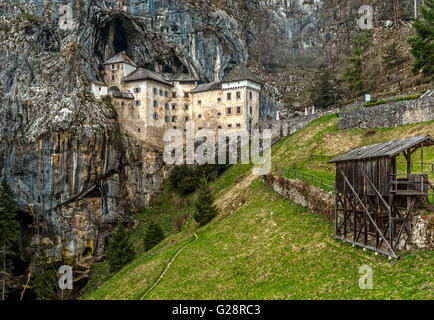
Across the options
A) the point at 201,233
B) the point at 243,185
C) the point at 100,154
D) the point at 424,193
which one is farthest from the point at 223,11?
the point at 424,193

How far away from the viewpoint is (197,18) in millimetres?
70812

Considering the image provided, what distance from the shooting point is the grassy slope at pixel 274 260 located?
1778 centimetres

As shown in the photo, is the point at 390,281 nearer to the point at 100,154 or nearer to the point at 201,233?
the point at 201,233

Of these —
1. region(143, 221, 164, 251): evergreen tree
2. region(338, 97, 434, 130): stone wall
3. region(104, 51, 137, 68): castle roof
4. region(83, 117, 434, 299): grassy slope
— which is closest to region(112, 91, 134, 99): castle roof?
region(104, 51, 137, 68): castle roof

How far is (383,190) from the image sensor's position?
19672 millimetres

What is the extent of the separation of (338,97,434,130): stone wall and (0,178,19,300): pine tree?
48.6m

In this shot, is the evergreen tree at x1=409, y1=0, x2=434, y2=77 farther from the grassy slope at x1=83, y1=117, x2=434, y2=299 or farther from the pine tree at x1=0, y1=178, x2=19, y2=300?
the pine tree at x1=0, y1=178, x2=19, y2=300

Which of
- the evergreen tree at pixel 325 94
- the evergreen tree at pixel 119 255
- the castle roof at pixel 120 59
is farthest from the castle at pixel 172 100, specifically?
the evergreen tree at pixel 119 255

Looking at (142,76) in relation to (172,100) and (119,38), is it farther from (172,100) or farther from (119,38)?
(119,38)

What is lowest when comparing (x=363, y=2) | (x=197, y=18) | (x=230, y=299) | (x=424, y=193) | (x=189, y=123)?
(x=230, y=299)

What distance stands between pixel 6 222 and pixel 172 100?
114 ft

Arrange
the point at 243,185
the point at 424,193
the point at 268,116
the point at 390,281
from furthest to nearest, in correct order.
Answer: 1. the point at 268,116
2. the point at 243,185
3. the point at 424,193
4. the point at 390,281
